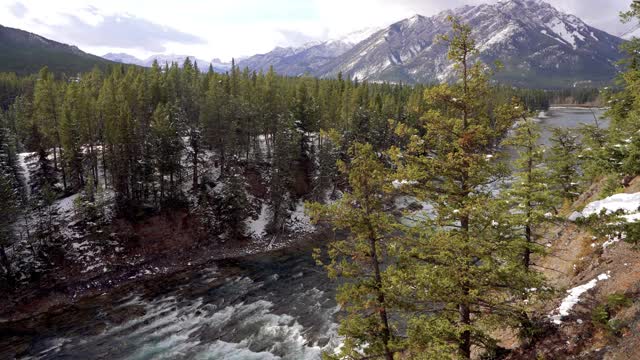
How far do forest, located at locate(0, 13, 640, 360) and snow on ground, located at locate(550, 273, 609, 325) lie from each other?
1.93 ft

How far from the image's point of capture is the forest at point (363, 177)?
495 inches

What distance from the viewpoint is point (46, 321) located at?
37.3 meters

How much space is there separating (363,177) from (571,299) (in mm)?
10659

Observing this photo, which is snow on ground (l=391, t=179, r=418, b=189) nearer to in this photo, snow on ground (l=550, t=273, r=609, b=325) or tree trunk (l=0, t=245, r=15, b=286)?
snow on ground (l=550, t=273, r=609, b=325)

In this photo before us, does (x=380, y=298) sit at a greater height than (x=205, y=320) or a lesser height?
greater

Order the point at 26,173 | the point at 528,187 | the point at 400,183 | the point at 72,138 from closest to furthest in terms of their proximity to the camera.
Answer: the point at 400,183
the point at 528,187
the point at 72,138
the point at 26,173

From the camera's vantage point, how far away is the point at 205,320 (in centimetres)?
3569

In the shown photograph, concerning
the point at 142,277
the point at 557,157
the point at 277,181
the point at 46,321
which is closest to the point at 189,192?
Answer: the point at 277,181

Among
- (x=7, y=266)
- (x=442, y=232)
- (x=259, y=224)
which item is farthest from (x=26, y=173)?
(x=442, y=232)

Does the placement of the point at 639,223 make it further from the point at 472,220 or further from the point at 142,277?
the point at 142,277

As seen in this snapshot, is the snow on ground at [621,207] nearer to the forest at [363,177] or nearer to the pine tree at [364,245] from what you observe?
the forest at [363,177]

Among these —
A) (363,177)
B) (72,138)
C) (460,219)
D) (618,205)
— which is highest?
(363,177)

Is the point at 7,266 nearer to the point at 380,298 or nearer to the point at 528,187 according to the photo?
the point at 380,298

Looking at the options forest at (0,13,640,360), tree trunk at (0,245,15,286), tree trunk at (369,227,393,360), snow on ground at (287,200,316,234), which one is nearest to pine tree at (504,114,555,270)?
forest at (0,13,640,360)
